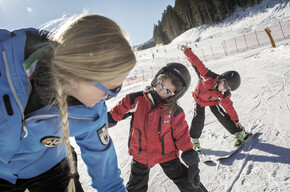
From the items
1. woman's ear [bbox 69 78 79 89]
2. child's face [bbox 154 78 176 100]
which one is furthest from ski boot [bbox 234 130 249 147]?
woman's ear [bbox 69 78 79 89]

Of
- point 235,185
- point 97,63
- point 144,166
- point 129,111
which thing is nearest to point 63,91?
point 97,63

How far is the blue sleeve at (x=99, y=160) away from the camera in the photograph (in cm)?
130

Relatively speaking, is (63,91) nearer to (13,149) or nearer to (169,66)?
(13,149)

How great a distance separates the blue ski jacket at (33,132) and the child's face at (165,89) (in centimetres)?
91

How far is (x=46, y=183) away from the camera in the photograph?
4.41 feet

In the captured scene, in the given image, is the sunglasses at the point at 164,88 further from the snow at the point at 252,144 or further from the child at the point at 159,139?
the snow at the point at 252,144

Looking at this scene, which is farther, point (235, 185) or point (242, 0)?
point (242, 0)

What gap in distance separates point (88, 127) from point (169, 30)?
2100 inches

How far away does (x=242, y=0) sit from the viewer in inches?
1245

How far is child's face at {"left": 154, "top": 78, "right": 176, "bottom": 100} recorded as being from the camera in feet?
6.80

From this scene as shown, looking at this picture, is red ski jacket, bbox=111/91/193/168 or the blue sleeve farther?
red ski jacket, bbox=111/91/193/168

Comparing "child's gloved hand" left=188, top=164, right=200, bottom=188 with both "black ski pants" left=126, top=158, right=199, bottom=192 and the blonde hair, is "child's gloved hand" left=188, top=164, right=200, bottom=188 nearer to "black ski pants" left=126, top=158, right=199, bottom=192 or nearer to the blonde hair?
"black ski pants" left=126, top=158, right=199, bottom=192

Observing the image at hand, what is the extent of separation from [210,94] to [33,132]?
8.61ft

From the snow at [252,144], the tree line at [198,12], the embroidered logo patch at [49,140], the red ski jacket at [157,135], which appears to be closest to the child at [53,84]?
the embroidered logo patch at [49,140]
